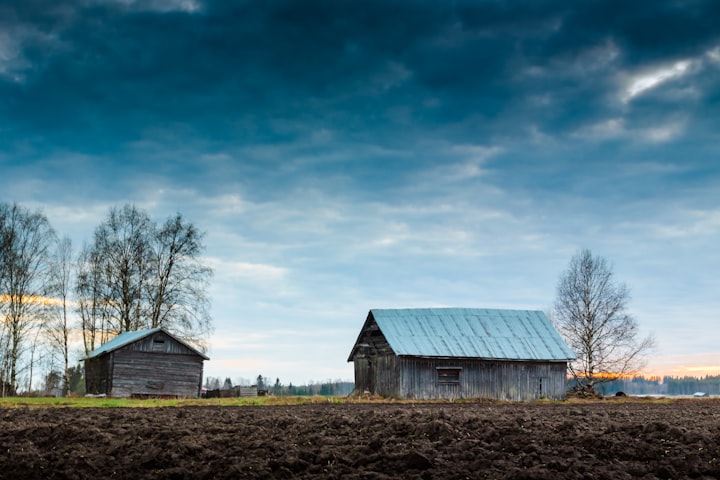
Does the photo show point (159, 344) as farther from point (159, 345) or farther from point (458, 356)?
point (458, 356)

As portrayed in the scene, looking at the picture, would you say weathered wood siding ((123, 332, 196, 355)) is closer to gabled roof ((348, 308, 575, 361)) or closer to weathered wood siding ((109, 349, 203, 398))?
weathered wood siding ((109, 349, 203, 398))

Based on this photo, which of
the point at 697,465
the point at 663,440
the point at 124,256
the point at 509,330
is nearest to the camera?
the point at 697,465

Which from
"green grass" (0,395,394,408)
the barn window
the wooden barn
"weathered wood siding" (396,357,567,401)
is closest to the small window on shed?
the wooden barn

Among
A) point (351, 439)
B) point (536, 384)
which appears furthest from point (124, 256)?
point (351, 439)

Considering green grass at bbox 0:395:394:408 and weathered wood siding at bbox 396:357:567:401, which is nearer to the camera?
green grass at bbox 0:395:394:408

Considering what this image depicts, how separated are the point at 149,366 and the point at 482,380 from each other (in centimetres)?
2036

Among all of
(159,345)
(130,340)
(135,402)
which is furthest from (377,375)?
(135,402)

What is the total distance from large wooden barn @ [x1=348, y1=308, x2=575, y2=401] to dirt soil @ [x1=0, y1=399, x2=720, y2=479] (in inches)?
1043

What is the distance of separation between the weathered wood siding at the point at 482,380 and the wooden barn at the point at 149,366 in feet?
44.2

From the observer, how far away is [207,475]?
1112cm

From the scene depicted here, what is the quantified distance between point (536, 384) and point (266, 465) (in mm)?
35170

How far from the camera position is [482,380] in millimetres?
42438

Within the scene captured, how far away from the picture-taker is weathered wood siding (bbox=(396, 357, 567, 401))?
135ft

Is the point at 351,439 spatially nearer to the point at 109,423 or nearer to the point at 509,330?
the point at 109,423
